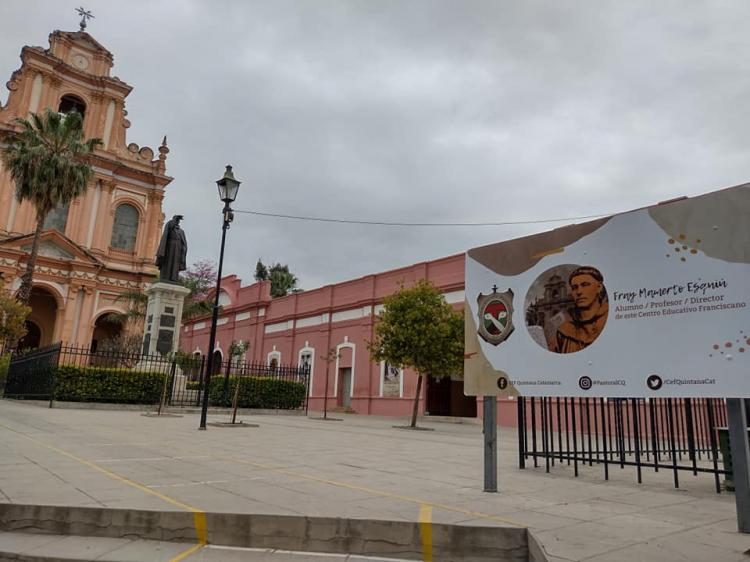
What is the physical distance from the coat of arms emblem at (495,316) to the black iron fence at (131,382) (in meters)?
9.90

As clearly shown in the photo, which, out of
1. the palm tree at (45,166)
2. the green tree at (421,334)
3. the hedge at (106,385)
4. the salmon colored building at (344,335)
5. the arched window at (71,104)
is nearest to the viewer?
the hedge at (106,385)

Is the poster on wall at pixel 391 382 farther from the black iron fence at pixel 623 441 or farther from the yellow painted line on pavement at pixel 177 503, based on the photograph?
the yellow painted line on pavement at pixel 177 503

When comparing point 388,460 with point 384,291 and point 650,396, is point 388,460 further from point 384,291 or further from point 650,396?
point 384,291

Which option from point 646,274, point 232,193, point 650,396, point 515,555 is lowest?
point 515,555

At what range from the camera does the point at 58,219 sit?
35.9m

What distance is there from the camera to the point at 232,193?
13.1 metres

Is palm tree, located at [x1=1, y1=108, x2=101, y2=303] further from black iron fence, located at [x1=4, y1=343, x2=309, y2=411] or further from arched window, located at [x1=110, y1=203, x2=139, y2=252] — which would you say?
arched window, located at [x1=110, y1=203, x2=139, y2=252]

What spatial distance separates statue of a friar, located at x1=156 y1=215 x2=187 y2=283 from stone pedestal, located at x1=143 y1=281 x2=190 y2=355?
47cm

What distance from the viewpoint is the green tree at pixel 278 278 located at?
185 feet

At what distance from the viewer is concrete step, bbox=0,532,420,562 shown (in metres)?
3.56

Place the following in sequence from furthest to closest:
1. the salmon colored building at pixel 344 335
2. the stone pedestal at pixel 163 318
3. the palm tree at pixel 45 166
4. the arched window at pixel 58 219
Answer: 1. the arched window at pixel 58 219
2. the palm tree at pixel 45 166
3. the salmon colored building at pixel 344 335
4. the stone pedestal at pixel 163 318

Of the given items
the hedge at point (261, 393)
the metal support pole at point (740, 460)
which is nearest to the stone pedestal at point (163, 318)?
the hedge at point (261, 393)

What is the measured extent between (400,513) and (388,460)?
12.0 ft

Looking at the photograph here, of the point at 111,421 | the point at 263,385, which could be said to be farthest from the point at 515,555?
the point at 263,385
